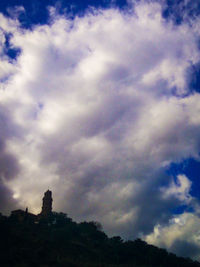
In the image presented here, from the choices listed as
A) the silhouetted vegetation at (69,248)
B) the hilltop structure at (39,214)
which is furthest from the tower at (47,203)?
the silhouetted vegetation at (69,248)

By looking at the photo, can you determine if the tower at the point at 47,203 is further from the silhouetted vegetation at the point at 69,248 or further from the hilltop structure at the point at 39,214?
the silhouetted vegetation at the point at 69,248

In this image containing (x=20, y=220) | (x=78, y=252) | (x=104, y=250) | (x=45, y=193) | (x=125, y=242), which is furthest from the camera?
(x=45, y=193)

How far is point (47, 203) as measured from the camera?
117562 mm

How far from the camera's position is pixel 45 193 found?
123562mm

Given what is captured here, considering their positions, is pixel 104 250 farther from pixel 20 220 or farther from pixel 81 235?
pixel 20 220

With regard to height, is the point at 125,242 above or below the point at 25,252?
above

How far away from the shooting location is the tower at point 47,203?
113 m

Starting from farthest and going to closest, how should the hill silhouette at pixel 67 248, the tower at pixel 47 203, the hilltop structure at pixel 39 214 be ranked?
the tower at pixel 47 203 → the hilltop structure at pixel 39 214 → the hill silhouette at pixel 67 248

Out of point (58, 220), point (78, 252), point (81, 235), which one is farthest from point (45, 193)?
point (78, 252)

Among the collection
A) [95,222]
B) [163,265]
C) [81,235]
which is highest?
[95,222]

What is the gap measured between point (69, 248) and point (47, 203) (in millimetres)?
59247

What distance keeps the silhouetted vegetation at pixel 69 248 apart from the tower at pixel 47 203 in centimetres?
1128

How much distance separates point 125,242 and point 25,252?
4256 cm

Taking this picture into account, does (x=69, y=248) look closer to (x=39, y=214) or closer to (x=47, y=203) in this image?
(x=39, y=214)
